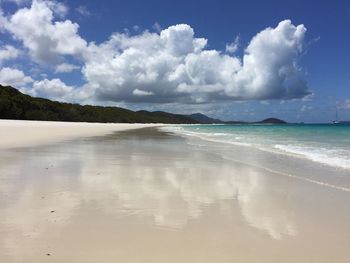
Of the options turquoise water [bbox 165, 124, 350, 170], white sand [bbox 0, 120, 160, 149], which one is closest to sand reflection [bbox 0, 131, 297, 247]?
turquoise water [bbox 165, 124, 350, 170]

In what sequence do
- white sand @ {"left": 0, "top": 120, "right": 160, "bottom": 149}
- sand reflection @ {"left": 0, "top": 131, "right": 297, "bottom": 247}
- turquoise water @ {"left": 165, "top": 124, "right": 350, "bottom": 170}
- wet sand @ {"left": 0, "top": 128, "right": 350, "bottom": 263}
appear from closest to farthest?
wet sand @ {"left": 0, "top": 128, "right": 350, "bottom": 263}
sand reflection @ {"left": 0, "top": 131, "right": 297, "bottom": 247}
turquoise water @ {"left": 165, "top": 124, "right": 350, "bottom": 170}
white sand @ {"left": 0, "top": 120, "right": 160, "bottom": 149}

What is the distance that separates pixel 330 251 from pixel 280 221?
4.78 feet

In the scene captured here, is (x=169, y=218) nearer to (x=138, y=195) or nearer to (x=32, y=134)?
(x=138, y=195)

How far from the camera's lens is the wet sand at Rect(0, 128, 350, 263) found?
471 cm

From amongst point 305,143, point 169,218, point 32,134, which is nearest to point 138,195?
point 169,218

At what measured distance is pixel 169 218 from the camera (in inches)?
248

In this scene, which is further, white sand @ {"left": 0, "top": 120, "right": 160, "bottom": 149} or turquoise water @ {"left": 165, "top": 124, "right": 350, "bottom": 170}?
white sand @ {"left": 0, "top": 120, "right": 160, "bottom": 149}

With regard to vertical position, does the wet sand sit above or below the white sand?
below

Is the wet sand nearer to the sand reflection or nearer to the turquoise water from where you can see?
the sand reflection

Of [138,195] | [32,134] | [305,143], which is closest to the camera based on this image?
[138,195]

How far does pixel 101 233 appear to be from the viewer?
5.40 metres

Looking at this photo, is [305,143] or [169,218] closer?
[169,218]

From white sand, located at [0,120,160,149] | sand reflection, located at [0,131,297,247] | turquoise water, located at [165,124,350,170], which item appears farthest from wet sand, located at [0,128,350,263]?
white sand, located at [0,120,160,149]

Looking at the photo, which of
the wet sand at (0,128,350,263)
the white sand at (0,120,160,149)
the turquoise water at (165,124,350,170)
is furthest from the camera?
the white sand at (0,120,160,149)
